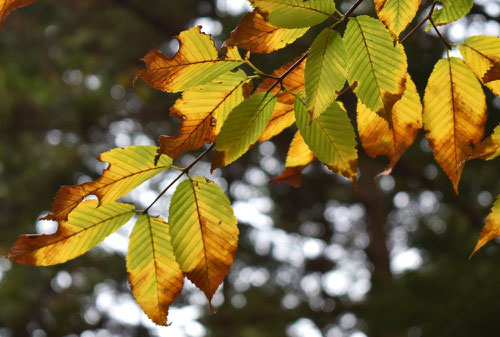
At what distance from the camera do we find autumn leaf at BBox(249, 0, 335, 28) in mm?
375

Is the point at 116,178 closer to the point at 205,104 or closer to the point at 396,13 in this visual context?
the point at 205,104

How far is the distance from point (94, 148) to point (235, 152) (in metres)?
4.65

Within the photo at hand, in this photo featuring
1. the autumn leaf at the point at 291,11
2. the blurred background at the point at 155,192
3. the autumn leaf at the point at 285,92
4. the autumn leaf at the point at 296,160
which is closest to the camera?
the autumn leaf at the point at 291,11

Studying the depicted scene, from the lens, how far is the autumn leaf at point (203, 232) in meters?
0.44

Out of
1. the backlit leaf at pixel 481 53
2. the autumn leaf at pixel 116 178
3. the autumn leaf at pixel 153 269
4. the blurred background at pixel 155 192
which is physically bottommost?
the blurred background at pixel 155 192

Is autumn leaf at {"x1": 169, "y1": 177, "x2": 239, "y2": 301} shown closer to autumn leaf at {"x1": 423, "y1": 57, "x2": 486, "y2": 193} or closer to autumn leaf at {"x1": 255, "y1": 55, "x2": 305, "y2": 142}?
autumn leaf at {"x1": 255, "y1": 55, "x2": 305, "y2": 142}

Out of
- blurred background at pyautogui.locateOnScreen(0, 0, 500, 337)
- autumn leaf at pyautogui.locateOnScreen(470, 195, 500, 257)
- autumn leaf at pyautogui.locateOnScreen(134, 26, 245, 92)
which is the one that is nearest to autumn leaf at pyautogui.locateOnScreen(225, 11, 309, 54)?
autumn leaf at pyautogui.locateOnScreen(134, 26, 245, 92)

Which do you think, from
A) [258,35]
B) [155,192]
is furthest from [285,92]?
[155,192]

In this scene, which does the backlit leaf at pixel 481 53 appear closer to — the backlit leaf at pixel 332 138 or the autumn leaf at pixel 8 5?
the backlit leaf at pixel 332 138

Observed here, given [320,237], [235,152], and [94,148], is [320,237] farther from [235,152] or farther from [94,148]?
[235,152]

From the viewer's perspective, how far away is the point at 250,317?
396 centimetres

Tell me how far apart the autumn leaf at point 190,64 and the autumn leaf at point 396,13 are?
0.12 m

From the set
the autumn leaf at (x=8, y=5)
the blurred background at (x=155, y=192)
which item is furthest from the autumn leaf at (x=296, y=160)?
the blurred background at (x=155, y=192)

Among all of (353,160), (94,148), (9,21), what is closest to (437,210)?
(94,148)
